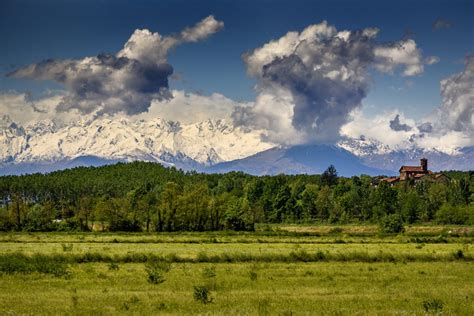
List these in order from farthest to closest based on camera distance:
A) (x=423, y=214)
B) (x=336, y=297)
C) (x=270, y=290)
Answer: (x=423, y=214) → (x=270, y=290) → (x=336, y=297)

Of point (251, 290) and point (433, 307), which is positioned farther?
point (251, 290)

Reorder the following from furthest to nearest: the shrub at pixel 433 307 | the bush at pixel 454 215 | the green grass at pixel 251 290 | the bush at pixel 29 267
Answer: the bush at pixel 454 215 → the bush at pixel 29 267 → the green grass at pixel 251 290 → the shrub at pixel 433 307

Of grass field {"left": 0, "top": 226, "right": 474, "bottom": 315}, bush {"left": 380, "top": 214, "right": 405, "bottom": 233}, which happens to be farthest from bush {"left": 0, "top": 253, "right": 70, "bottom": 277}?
bush {"left": 380, "top": 214, "right": 405, "bottom": 233}

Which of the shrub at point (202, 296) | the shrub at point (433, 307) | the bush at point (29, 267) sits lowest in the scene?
the shrub at point (433, 307)

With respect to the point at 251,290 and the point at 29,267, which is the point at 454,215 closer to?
the point at 251,290

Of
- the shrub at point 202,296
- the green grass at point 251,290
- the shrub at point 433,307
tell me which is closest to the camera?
the shrub at point 433,307

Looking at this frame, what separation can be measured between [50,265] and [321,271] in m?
22.1

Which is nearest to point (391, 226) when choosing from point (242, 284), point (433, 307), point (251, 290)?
point (242, 284)

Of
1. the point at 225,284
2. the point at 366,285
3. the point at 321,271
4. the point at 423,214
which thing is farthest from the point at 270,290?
the point at 423,214

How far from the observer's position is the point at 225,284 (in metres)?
41.6

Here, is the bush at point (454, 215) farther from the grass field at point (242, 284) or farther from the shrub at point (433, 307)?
the shrub at point (433, 307)

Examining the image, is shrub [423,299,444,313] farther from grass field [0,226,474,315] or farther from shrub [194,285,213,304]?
shrub [194,285,213,304]

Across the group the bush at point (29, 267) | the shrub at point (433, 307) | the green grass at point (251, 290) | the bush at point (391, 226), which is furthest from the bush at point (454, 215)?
the shrub at point (433, 307)

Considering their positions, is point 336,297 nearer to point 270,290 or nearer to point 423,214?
point 270,290
